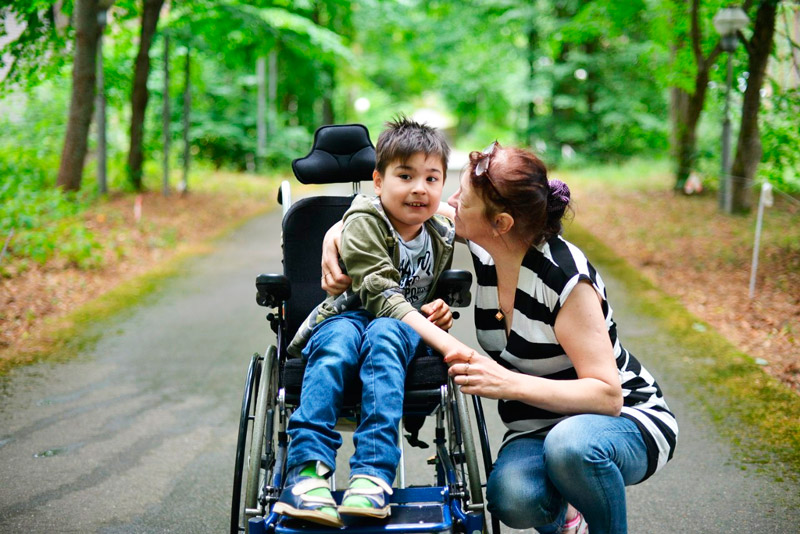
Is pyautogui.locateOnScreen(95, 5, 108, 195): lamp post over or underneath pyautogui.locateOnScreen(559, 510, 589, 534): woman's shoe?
over

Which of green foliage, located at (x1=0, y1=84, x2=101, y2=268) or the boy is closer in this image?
the boy

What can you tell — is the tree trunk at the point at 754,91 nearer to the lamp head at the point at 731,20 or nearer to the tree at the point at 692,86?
the lamp head at the point at 731,20

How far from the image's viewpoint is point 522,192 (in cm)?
251

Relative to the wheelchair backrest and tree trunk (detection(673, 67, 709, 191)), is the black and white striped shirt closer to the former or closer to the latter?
the wheelchair backrest

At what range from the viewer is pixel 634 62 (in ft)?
71.7

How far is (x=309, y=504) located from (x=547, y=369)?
0.86m

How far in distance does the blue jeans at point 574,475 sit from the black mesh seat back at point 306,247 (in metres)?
1.20

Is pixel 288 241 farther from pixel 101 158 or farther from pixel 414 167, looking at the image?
pixel 101 158

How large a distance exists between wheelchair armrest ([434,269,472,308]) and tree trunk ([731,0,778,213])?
314 inches

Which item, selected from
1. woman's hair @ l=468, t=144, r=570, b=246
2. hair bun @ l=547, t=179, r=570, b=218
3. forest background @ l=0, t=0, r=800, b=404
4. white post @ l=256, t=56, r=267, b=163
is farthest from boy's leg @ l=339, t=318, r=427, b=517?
white post @ l=256, t=56, r=267, b=163

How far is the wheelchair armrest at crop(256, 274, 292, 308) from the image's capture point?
299 cm

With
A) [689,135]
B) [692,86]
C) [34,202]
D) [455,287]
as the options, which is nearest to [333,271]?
[455,287]

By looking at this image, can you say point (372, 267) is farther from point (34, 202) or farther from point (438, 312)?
point (34, 202)

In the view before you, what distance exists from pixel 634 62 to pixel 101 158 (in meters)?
14.8
